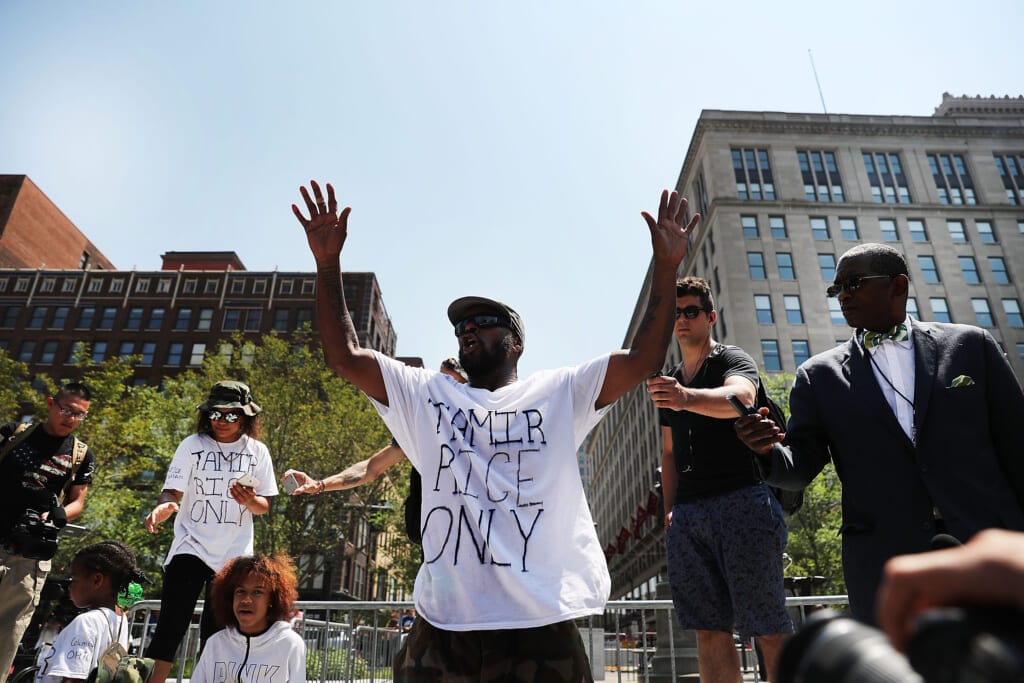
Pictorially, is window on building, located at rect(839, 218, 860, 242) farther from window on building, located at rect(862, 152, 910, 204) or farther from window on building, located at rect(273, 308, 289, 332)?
window on building, located at rect(273, 308, 289, 332)

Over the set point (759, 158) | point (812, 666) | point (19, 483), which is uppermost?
point (759, 158)

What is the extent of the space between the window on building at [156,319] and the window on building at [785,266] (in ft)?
181

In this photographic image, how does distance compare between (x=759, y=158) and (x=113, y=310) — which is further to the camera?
(x=113, y=310)

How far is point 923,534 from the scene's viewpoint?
2.46 meters

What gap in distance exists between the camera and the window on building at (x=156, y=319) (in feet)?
204

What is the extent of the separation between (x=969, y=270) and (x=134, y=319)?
234 ft

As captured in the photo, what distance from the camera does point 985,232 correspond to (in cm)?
4947

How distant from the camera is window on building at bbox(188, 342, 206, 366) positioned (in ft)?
197

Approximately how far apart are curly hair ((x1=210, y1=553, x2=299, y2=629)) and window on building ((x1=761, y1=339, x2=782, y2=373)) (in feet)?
142

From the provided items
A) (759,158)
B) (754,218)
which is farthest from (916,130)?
(754,218)

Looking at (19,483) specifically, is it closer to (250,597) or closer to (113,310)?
(250,597)

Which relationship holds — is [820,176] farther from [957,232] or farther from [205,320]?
[205,320]

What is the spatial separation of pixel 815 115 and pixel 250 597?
197 feet

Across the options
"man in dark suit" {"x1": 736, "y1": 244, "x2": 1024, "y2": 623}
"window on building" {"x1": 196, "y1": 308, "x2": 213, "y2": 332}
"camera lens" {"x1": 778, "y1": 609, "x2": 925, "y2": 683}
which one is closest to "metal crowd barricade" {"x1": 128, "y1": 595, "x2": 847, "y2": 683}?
"man in dark suit" {"x1": 736, "y1": 244, "x2": 1024, "y2": 623}
